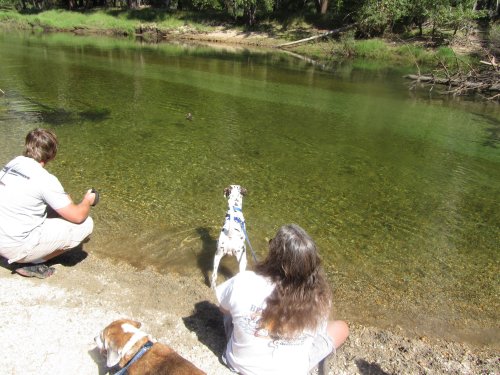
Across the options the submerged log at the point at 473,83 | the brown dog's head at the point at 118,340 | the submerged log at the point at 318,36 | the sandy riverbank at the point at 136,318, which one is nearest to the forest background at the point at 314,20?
the submerged log at the point at 318,36

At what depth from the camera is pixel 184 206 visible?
748 centimetres

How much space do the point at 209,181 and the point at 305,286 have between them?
5.92 meters

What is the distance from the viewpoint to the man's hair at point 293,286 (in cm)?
287

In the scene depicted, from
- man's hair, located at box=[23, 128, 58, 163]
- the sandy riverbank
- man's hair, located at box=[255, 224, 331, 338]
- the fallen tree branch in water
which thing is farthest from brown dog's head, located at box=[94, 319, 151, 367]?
the fallen tree branch in water

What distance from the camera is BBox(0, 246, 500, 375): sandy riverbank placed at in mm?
3756

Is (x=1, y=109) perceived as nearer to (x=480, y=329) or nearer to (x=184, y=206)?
(x=184, y=206)

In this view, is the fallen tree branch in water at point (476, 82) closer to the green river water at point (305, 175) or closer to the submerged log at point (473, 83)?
the submerged log at point (473, 83)

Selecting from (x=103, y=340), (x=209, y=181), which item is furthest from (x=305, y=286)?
(x=209, y=181)

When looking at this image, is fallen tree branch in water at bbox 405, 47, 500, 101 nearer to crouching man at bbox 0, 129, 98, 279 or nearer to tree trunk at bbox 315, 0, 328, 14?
crouching man at bbox 0, 129, 98, 279

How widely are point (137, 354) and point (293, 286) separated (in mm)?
1305

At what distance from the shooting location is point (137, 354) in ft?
10.3

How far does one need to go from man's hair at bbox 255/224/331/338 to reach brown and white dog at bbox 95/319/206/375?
2.21ft

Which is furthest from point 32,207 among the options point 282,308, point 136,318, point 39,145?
point 282,308

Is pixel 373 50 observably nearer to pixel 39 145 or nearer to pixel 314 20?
pixel 314 20
